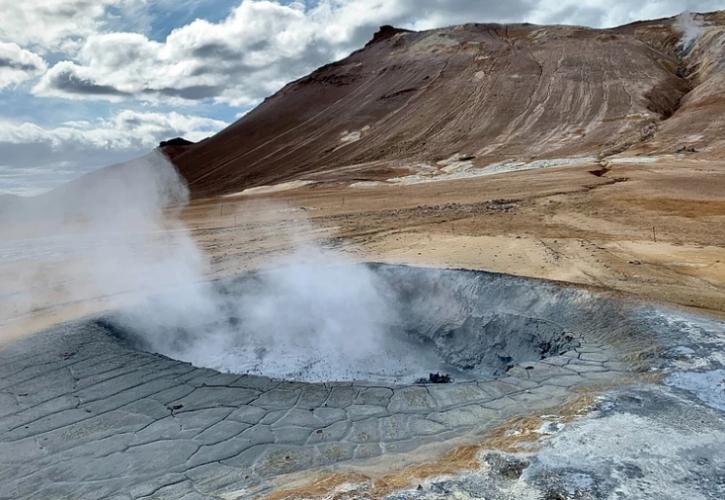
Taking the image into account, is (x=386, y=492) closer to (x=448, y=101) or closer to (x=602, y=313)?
(x=602, y=313)

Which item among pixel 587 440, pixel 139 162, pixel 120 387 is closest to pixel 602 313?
pixel 587 440

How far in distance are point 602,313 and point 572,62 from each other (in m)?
28.9

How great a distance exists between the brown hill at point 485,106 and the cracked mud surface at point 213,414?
714 inches

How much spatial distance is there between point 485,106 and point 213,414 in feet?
86.6

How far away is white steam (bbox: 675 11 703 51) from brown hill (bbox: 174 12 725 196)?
0.45 meters

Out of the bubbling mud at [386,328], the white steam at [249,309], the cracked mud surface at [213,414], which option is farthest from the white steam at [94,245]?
the cracked mud surface at [213,414]

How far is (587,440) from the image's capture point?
10.4 feet

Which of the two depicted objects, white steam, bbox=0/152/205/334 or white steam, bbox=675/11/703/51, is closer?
white steam, bbox=0/152/205/334

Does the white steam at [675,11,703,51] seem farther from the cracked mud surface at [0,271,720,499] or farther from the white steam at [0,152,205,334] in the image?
the cracked mud surface at [0,271,720,499]

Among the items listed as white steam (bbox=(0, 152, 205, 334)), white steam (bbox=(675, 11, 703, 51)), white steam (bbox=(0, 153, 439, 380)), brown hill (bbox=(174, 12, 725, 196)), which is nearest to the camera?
white steam (bbox=(0, 153, 439, 380))

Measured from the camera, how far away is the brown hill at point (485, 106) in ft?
76.7

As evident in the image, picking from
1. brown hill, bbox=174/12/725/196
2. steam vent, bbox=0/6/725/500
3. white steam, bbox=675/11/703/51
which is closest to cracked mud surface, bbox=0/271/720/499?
steam vent, bbox=0/6/725/500

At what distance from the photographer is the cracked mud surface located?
10.5ft

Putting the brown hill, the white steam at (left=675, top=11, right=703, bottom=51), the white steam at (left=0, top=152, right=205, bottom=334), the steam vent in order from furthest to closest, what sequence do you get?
the white steam at (left=675, top=11, right=703, bottom=51) < the brown hill < the white steam at (left=0, top=152, right=205, bottom=334) < the steam vent
